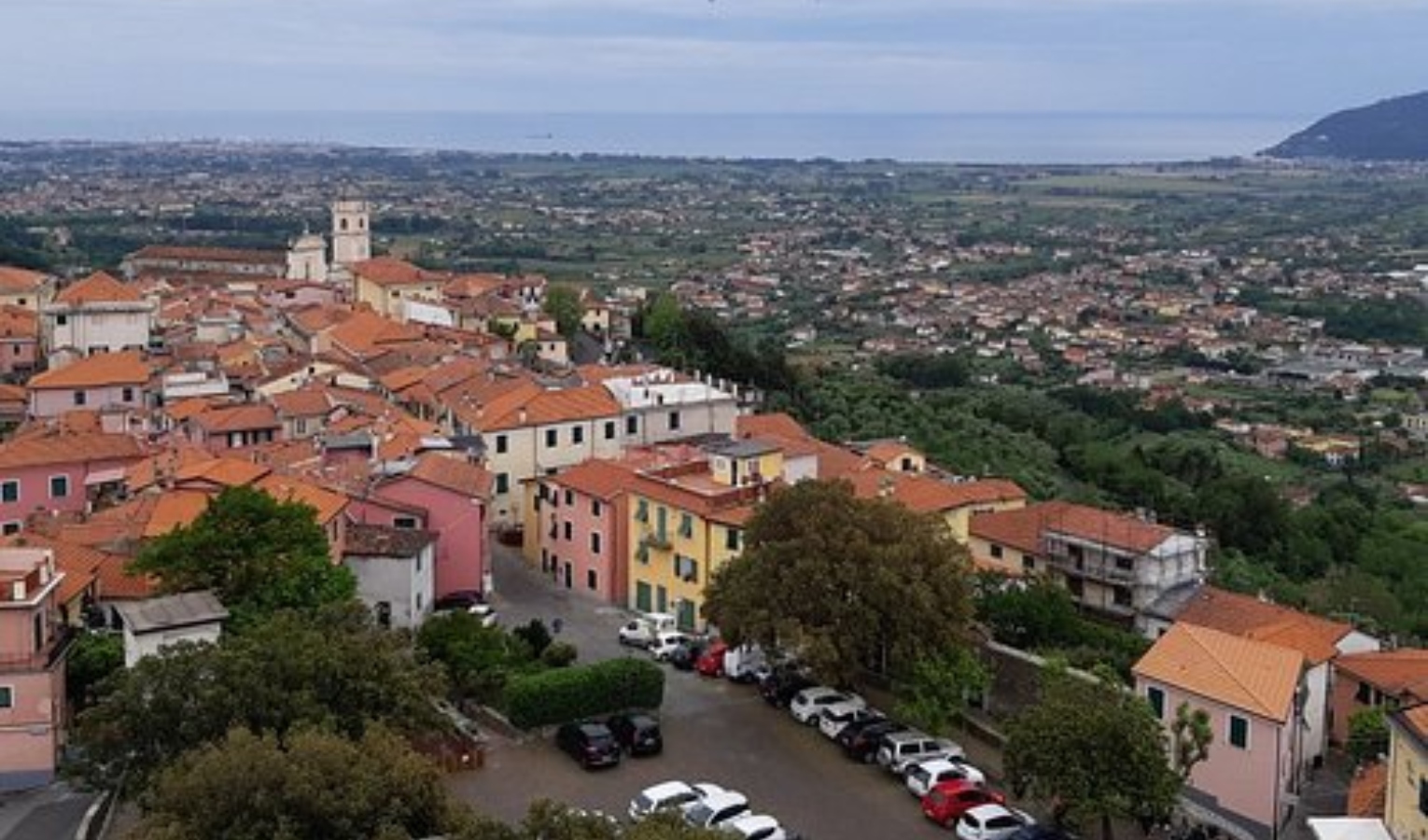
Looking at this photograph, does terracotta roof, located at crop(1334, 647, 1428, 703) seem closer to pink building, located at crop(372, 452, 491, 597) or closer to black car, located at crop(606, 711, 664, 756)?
black car, located at crop(606, 711, 664, 756)

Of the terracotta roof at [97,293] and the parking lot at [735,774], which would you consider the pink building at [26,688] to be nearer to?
→ the parking lot at [735,774]

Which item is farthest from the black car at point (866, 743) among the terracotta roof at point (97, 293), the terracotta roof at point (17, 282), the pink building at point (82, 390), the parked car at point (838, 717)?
the terracotta roof at point (17, 282)

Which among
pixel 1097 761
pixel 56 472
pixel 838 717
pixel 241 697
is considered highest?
pixel 241 697

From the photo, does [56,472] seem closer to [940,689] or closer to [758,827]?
[940,689]

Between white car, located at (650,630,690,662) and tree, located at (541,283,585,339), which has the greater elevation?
tree, located at (541,283,585,339)

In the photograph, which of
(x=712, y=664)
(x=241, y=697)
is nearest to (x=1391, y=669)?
(x=712, y=664)

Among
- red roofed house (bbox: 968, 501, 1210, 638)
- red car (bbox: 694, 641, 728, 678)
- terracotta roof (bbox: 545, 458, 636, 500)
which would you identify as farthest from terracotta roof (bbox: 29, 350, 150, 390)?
red roofed house (bbox: 968, 501, 1210, 638)
